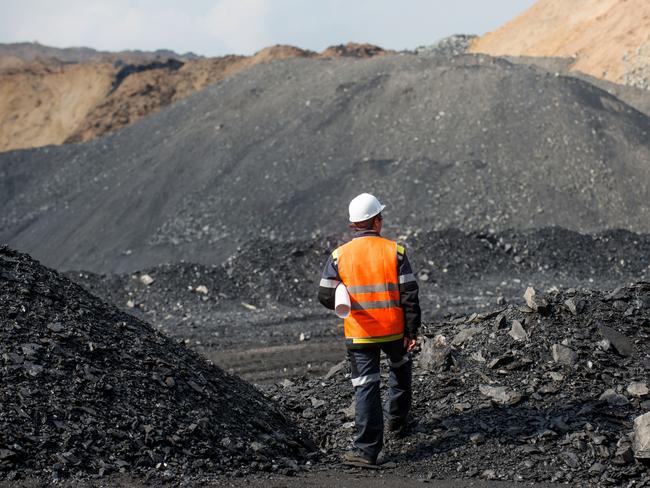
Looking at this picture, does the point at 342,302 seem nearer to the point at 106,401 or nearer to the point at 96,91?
the point at 106,401

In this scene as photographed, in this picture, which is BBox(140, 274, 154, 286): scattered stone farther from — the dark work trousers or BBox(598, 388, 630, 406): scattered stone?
BBox(598, 388, 630, 406): scattered stone

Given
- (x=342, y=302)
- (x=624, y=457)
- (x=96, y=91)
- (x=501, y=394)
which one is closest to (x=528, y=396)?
(x=501, y=394)

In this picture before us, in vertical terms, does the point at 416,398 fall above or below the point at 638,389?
above

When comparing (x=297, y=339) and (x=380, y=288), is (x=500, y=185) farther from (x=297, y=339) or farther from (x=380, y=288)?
(x=380, y=288)

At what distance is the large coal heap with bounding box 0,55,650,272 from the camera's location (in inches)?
860

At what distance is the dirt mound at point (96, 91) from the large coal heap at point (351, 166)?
16125 mm

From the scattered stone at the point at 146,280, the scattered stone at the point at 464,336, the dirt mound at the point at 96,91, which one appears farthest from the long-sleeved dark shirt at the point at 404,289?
the dirt mound at the point at 96,91

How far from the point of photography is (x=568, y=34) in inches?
1817

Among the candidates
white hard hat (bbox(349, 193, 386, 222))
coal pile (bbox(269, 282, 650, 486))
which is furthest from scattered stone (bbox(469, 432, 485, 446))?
white hard hat (bbox(349, 193, 386, 222))

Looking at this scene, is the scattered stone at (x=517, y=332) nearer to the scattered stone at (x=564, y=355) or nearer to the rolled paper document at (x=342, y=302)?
the scattered stone at (x=564, y=355)

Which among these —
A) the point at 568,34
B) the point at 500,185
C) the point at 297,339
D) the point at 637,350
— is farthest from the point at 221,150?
the point at 568,34

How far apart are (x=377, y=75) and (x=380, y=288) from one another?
21.3 metres

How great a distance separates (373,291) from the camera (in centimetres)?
657

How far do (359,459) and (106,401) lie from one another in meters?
1.85
